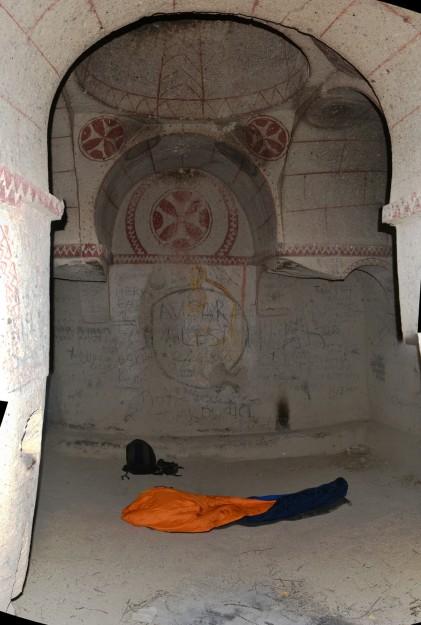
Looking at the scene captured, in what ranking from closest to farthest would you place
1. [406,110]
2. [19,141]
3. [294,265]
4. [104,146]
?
[19,141] < [406,110] < [104,146] < [294,265]

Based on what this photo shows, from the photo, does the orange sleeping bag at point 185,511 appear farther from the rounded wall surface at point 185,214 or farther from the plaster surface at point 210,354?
the rounded wall surface at point 185,214

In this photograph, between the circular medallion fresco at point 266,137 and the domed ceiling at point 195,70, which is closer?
the domed ceiling at point 195,70

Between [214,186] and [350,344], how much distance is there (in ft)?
9.57

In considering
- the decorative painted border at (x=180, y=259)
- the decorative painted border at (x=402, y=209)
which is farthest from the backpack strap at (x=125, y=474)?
the decorative painted border at (x=402, y=209)

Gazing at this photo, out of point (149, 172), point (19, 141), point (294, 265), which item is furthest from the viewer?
point (149, 172)

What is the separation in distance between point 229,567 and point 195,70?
4.82 metres

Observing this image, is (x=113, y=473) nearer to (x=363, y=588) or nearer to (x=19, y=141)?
(x=363, y=588)

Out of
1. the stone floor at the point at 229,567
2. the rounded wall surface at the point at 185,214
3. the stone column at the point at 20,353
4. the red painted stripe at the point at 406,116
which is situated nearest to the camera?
the stone column at the point at 20,353

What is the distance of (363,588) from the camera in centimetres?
401

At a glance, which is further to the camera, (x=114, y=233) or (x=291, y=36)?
(x=114, y=233)

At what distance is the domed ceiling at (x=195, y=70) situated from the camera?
6.07 m

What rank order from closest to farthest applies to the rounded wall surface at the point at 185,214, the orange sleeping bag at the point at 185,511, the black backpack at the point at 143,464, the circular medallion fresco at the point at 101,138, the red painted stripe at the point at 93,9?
the red painted stripe at the point at 93,9 < the orange sleeping bag at the point at 185,511 < the circular medallion fresco at the point at 101,138 < the black backpack at the point at 143,464 < the rounded wall surface at the point at 185,214

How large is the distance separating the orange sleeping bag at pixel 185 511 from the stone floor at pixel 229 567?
100 mm

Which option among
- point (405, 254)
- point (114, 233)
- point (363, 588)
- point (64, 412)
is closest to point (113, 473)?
point (64, 412)
